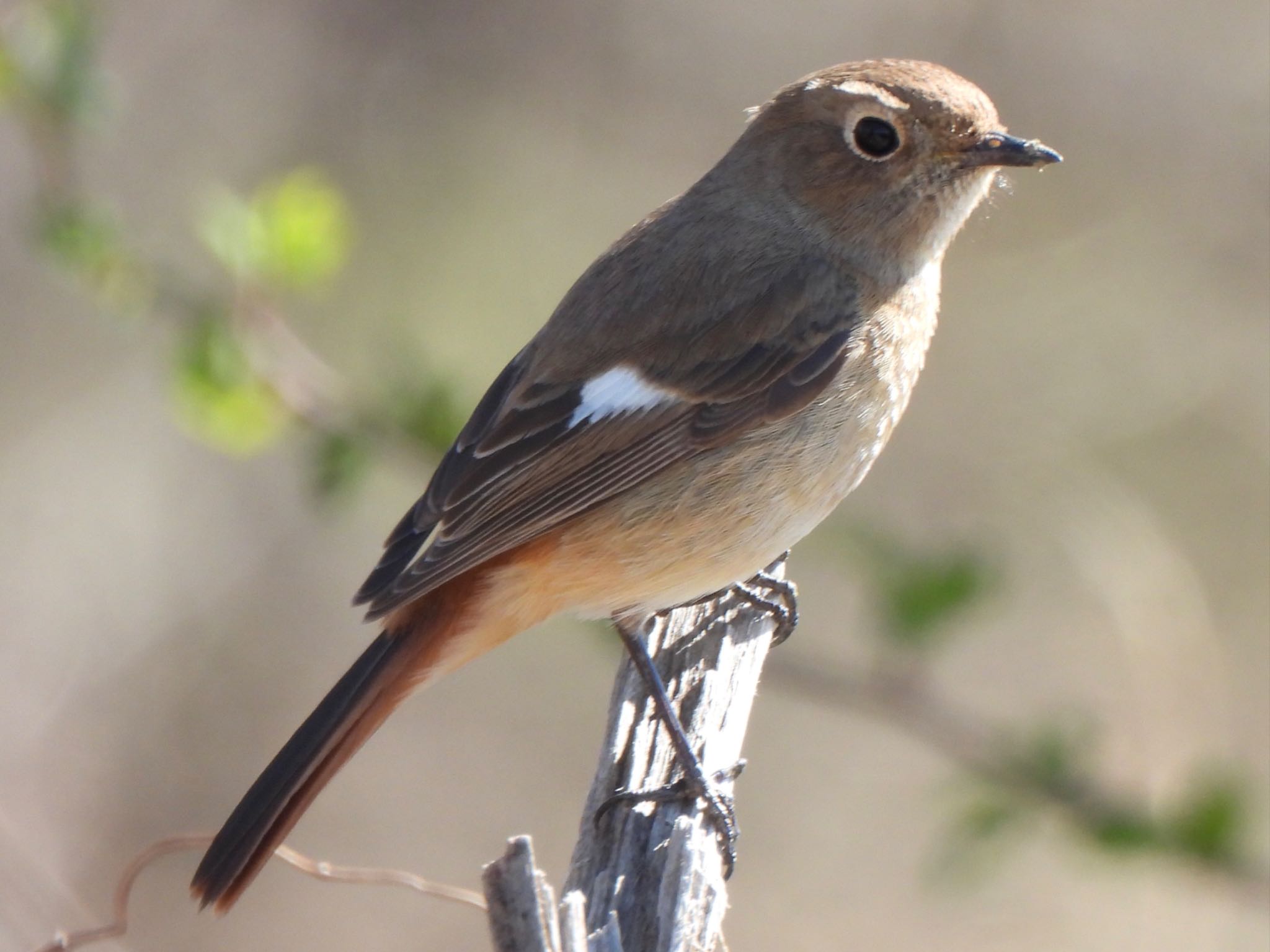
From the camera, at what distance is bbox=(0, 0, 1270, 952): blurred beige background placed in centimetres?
624

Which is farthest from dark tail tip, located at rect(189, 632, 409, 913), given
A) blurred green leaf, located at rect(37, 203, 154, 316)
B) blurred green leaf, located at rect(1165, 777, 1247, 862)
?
blurred green leaf, located at rect(1165, 777, 1247, 862)

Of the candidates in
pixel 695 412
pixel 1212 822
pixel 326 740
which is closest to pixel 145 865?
pixel 326 740

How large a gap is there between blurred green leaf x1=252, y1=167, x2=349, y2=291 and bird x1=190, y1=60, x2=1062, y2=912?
67 cm

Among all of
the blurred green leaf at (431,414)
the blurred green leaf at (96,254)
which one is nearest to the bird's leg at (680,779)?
the blurred green leaf at (431,414)

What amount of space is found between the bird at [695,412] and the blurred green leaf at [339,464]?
62 cm

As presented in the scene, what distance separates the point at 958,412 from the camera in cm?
731

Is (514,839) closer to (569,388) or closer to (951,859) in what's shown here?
(569,388)

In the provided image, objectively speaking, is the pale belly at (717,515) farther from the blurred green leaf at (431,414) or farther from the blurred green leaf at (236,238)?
the blurred green leaf at (236,238)

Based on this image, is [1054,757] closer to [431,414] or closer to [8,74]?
[431,414]

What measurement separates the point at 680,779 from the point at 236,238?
1.87 metres

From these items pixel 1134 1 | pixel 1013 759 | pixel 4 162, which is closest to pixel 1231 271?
pixel 1134 1

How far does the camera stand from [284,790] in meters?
3.22

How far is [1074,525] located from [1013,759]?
4.08ft

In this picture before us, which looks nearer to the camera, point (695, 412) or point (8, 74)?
point (695, 412)
